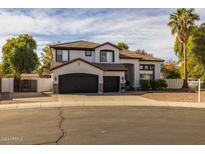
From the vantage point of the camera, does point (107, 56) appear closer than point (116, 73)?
No

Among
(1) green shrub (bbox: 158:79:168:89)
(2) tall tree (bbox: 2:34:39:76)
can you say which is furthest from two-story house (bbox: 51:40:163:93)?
(2) tall tree (bbox: 2:34:39:76)

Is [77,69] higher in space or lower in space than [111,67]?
lower

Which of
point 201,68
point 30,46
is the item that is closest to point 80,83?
point 201,68

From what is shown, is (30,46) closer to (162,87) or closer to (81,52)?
(81,52)

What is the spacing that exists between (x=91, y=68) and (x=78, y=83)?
90.0 inches

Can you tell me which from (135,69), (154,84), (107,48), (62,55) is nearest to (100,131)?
(62,55)

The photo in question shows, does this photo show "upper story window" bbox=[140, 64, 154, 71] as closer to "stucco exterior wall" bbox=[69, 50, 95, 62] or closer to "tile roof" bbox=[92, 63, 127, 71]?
"tile roof" bbox=[92, 63, 127, 71]

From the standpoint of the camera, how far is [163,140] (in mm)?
9445

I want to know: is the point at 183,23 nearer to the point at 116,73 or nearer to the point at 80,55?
the point at 116,73

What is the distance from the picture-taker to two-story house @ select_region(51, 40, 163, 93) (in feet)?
108

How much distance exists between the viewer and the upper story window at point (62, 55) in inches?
1385

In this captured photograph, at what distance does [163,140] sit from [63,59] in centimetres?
2714

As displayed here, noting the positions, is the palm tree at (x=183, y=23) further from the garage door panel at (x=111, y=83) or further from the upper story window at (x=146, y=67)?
the garage door panel at (x=111, y=83)

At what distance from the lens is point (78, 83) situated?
33.4m
